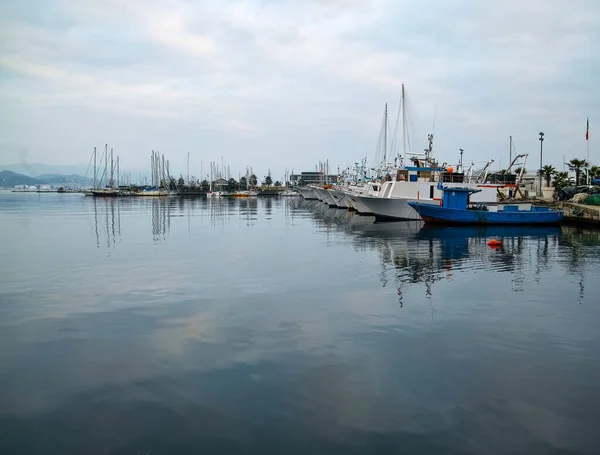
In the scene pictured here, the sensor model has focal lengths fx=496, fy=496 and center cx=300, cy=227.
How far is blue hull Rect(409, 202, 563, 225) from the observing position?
42.3 metres

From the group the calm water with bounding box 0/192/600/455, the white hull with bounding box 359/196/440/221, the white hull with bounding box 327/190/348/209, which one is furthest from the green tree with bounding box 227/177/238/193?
the calm water with bounding box 0/192/600/455

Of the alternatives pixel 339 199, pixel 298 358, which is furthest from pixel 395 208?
pixel 298 358

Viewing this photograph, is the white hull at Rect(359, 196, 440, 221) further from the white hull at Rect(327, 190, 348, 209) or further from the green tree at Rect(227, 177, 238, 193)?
the green tree at Rect(227, 177, 238, 193)

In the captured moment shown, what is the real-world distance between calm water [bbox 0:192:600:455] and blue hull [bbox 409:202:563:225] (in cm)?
2091

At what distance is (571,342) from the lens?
11.3 meters

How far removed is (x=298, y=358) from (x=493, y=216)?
36771 mm

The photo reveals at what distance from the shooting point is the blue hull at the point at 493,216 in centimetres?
4231

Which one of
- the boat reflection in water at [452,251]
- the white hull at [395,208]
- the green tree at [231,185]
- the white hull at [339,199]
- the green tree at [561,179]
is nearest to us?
the boat reflection in water at [452,251]

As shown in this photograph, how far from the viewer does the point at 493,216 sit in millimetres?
42719

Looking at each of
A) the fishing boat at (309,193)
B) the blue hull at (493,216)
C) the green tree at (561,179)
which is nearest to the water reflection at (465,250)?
the blue hull at (493,216)

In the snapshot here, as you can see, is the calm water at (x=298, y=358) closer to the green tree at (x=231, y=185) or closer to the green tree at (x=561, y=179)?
the green tree at (x=561, y=179)

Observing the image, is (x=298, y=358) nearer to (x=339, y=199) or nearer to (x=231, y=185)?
(x=339, y=199)

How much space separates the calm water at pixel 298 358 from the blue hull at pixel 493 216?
20914 mm

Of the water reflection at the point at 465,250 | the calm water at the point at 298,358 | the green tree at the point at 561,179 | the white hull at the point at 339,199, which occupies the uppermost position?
the green tree at the point at 561,179
